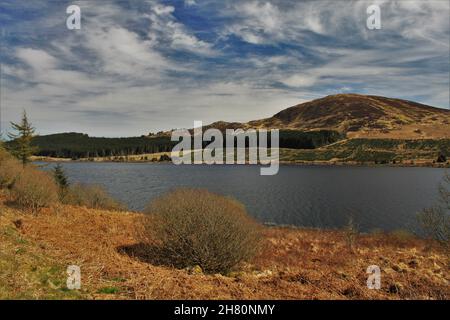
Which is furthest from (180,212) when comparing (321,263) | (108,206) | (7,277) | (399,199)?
(399,199)

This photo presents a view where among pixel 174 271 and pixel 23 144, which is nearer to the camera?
pixel 174 271

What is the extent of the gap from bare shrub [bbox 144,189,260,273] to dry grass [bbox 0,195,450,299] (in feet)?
3.15

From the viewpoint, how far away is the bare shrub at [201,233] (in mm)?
15578

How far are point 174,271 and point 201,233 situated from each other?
2.10 meters

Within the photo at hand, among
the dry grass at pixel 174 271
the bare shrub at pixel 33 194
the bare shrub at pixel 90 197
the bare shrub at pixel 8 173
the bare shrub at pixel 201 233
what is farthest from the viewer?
the bare shrub at pixel 90 197

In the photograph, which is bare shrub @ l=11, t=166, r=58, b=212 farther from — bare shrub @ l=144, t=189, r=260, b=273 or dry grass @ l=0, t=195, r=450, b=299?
bare shrub @ l=144, t=189, r=260, b=273

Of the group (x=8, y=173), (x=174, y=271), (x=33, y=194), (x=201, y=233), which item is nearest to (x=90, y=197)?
(x=8, y=173)

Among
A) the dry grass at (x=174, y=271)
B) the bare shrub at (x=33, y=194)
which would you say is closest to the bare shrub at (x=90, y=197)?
the bare shrub at (x=33, y=194)

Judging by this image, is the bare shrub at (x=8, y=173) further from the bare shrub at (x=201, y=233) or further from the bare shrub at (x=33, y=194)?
the bare shrub at (x=201, y=233)

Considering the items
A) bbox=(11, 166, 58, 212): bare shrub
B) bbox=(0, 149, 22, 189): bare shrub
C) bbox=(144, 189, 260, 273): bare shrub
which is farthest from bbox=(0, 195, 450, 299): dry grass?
bbox=(0, 149, 22, 189): bare shrub

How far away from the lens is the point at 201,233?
1559 centimetres

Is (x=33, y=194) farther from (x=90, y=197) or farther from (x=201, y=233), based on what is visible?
(x=201, y=233)

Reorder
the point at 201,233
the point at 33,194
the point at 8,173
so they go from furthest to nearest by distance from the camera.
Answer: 1. the point at 8,173
2. the point at 33,194
3. the point at 201,233

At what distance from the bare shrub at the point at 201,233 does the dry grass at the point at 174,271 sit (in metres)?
0.96
